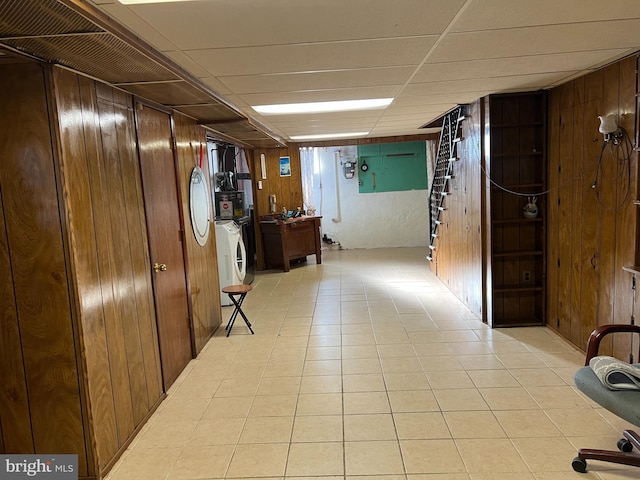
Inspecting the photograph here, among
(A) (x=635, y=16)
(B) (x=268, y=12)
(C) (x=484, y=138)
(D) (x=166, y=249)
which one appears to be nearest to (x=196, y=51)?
(B) (x=268, y=12)

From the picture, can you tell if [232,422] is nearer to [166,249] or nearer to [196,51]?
[166,249]

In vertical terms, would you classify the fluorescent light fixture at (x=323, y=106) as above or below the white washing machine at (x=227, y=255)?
above

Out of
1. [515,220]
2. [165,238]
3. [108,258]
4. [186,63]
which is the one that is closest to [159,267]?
[165,238]

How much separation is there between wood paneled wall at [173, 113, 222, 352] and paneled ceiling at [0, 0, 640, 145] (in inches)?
14.1

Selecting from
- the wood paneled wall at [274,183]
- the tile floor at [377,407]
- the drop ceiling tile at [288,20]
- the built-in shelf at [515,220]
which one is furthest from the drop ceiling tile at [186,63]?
the wood paneled wall at [274,183]

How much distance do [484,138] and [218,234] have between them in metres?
3.35

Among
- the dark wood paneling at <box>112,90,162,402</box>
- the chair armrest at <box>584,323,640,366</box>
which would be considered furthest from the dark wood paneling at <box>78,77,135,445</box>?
the chair armrest at <box>584,323,640,366</box>

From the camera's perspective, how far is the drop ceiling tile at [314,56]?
7.52 feet

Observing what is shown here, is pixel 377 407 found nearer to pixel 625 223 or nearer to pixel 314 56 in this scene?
pixel 625 223

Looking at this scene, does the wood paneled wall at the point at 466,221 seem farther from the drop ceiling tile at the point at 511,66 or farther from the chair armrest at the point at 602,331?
the chair armrest at the point at 602,331

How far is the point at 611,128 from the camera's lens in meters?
2.99

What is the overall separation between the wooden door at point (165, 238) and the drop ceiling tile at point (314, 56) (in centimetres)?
88

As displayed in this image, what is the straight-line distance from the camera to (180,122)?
3.96 meters

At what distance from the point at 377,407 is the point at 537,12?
241 centimetres
